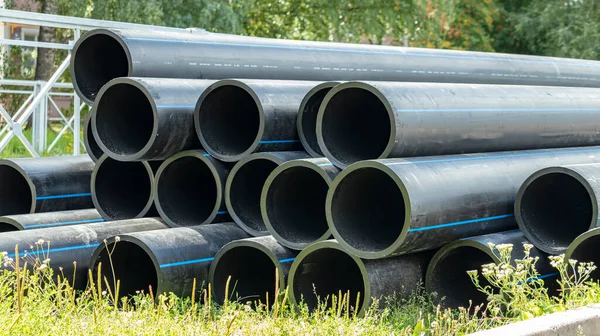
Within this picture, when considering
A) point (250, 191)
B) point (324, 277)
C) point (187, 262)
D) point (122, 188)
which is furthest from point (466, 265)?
point (122, 188)

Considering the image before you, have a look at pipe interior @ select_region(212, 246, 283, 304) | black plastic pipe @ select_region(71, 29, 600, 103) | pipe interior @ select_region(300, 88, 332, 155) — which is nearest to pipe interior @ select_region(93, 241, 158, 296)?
pipe interior @ select_region(212, 246, 283, 304)

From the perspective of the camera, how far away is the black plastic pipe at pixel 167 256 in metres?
5.80

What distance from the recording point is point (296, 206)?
6.29 m

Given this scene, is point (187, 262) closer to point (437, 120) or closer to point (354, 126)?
point (354, 126)

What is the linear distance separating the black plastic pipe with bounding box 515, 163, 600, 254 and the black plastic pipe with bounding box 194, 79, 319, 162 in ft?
5.83

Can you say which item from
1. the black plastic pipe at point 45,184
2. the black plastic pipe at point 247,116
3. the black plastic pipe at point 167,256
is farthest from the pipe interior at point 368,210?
the black plastic pipe at point 45,184

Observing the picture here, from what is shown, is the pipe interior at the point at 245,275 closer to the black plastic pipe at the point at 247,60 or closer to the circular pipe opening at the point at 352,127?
the circular pipe opening at the point at 352,127

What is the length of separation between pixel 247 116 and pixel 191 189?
750 mm

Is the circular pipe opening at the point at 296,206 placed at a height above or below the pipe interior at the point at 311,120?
below

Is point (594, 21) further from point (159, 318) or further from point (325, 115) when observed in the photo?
point (159, 318)

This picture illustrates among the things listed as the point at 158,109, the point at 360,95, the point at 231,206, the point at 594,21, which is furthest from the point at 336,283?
the point at 594,21

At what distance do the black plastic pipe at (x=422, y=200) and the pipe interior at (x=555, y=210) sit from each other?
0.14 m

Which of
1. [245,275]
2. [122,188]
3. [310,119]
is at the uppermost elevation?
[310,119]

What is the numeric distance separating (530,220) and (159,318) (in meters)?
2.73
